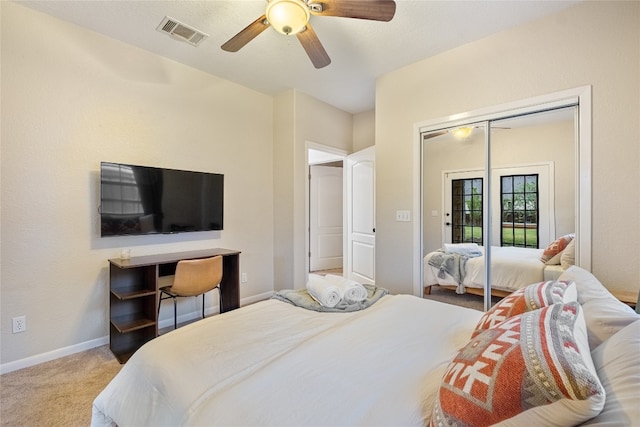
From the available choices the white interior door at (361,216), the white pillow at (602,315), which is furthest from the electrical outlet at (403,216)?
the white pillow at (602,315)

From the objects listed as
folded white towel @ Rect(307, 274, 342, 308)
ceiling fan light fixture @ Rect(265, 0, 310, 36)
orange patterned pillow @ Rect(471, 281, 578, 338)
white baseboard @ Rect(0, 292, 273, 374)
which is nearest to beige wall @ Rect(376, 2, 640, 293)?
orange patterned pillow @ Rect(471, 281, 578, 338)

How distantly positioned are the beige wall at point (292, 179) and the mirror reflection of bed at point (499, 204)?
155cm

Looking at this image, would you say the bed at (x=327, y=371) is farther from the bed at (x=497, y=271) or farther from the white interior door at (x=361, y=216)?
the white interior door at (x=361, y=216)

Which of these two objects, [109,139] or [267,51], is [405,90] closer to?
[267,51]

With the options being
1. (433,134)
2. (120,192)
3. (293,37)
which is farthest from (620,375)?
(120,192)

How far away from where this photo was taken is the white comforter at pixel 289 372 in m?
0.85

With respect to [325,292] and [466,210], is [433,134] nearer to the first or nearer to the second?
[466,210]

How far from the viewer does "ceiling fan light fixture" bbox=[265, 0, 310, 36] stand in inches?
67.7

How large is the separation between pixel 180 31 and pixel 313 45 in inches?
50.4

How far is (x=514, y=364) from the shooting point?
0.73 metres

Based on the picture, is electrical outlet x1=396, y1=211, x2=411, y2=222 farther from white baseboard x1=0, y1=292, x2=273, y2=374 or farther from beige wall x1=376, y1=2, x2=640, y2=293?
white baseboard x1=0, y1=292, x2=273, y2=374

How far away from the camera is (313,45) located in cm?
207

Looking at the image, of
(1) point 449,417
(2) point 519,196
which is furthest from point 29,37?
(2) point 519,196

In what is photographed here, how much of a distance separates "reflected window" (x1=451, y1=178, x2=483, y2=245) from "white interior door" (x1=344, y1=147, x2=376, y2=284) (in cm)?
124
